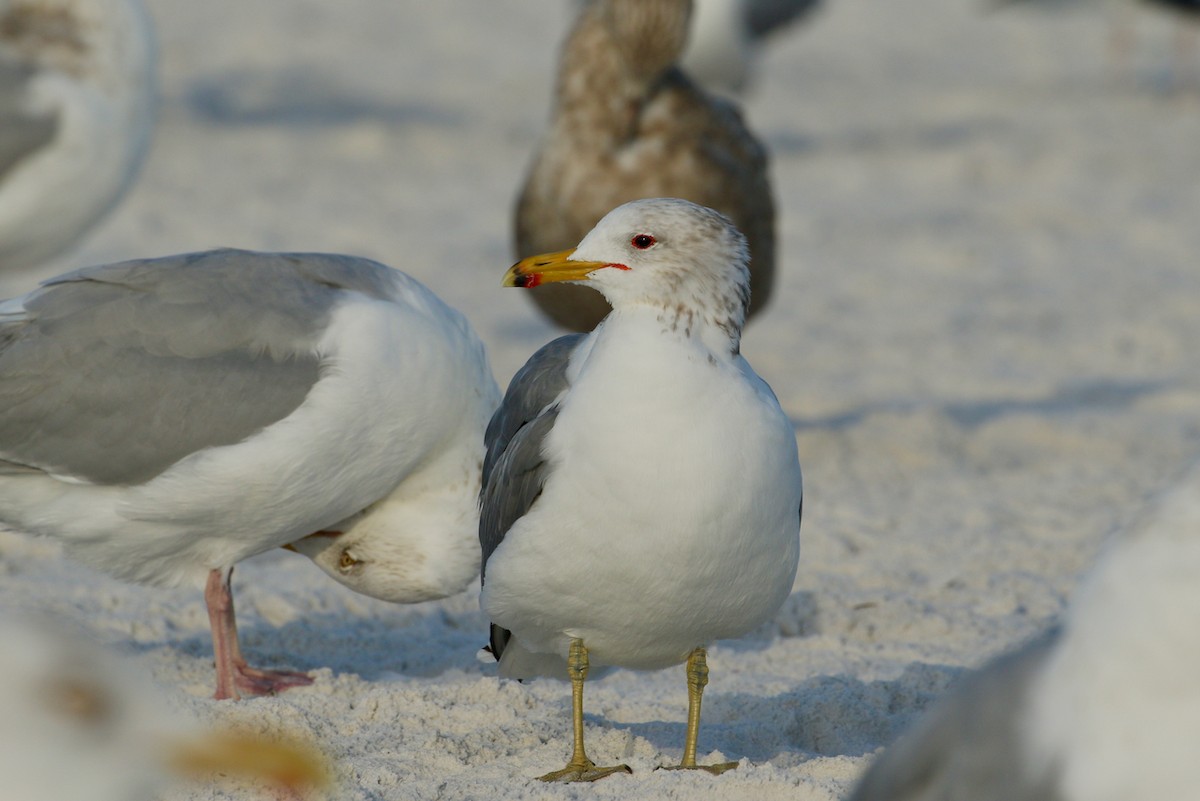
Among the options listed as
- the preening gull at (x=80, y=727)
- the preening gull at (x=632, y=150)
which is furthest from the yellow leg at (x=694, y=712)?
the preening gull at (x=632, y=150)

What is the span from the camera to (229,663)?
4.30 metres

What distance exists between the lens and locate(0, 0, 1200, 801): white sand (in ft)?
13.5

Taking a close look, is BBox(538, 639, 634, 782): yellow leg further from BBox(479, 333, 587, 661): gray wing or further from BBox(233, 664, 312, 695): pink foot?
BBox(233, 664, 312, 695): pink foot

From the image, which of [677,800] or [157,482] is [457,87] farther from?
[677,800]

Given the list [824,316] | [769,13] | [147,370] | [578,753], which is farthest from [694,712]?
[769,13]

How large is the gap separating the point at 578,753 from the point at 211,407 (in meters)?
1.28

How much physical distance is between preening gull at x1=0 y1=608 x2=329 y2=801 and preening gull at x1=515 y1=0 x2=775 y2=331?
14.2 ft

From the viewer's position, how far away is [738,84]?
1303 cm

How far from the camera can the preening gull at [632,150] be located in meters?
6.59

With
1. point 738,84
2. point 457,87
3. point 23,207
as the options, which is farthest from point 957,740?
point 457,87

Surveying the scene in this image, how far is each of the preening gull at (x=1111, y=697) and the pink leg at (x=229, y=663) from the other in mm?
2265

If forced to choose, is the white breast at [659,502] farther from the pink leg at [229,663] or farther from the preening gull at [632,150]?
the preening gull at [632,150]

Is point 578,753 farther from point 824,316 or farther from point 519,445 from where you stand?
point 824,316

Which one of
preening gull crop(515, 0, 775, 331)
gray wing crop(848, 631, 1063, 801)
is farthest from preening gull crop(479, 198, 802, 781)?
preening gull crop(515, 0, 775, 331)
